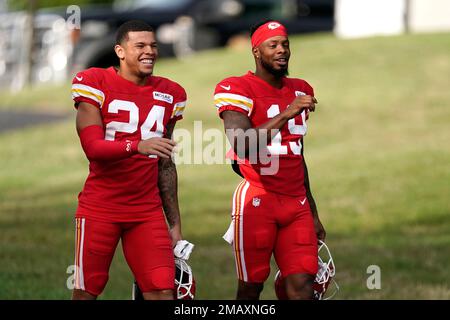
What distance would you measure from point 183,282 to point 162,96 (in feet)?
3.93

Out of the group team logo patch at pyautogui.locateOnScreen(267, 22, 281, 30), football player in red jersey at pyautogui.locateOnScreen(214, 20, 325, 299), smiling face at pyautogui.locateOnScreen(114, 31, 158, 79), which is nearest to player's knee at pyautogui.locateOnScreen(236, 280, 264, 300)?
football player in red jersey at pyautogui.locateOnScreen(214, 20, 325, 299)

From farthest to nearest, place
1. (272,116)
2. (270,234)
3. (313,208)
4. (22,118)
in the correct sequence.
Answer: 1. (22,118)
2. (313,208)
3. (270,234)
4. (272,116)

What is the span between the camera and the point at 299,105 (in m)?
7.74

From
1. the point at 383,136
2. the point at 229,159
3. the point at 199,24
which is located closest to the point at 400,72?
the point at 383,136

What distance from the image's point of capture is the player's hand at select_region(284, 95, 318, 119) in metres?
7.73

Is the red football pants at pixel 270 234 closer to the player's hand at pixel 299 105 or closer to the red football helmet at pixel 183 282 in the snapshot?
the red football helmet at pixel 183 282

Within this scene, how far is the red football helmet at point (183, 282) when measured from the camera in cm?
805

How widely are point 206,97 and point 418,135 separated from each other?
196 inches

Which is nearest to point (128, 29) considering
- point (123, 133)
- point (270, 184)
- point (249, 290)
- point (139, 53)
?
point (139, 53)

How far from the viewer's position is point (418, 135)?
21.9 metres

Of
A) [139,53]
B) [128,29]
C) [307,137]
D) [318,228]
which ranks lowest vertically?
[318,228]

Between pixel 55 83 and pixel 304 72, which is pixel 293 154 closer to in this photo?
pixel 304 72

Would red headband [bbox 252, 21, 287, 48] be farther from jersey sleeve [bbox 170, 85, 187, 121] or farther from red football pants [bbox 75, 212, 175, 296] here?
red football pants [bbox 75, 212, 175, 296]

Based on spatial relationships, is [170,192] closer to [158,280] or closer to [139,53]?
[158,280]
